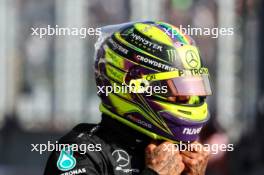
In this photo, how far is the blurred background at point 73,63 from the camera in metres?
13.7

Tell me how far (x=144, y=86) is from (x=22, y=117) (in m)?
11.0

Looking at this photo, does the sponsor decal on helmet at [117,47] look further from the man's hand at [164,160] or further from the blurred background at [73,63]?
the blurred background at [73,63]

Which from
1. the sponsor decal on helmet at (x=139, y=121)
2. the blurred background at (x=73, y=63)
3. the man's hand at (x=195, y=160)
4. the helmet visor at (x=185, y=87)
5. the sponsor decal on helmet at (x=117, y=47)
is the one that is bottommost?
the blurred background at (x=73, y=63)

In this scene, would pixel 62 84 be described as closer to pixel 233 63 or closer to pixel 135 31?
pixel 233 63

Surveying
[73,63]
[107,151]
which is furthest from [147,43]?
[73,63]

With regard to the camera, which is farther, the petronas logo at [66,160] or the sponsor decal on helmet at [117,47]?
the sponsor decal on helmet at [117,47]

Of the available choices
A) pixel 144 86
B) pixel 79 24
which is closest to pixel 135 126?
pixel 144 86

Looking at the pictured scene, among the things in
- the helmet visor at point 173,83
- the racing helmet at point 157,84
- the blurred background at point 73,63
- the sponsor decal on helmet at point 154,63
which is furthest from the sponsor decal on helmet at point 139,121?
the blurred background at point 73,63

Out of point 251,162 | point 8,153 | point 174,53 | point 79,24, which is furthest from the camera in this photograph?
point 79,24

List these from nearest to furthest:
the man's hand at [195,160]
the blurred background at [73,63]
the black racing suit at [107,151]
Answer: the black racing suit at [107,151] < the man's hand at [195,160] < the blurred background at [73,63]

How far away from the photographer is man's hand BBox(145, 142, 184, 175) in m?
3.61

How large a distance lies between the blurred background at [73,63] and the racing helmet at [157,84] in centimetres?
927

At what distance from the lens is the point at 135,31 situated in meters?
3.87

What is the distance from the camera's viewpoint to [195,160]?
3689mm
